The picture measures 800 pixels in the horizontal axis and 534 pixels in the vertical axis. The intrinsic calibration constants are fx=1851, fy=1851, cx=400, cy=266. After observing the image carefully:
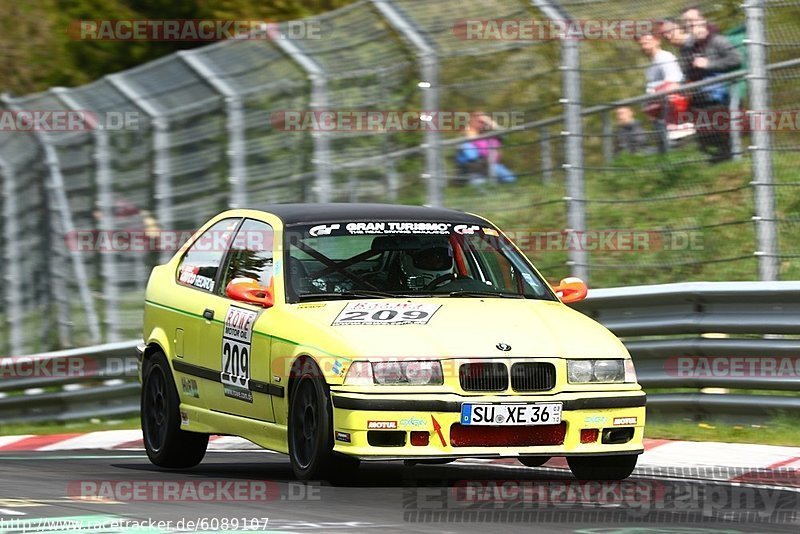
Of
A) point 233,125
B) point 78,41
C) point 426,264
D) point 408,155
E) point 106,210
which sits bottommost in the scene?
point 426,264

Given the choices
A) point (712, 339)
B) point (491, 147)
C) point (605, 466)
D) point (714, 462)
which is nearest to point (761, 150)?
point (712, 339)

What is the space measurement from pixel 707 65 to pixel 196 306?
4149 mm

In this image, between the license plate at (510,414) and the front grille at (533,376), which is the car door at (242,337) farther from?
the front grille at (533,376)

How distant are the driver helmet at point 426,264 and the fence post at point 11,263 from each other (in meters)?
9.48

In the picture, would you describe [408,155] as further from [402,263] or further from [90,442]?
[402,263]

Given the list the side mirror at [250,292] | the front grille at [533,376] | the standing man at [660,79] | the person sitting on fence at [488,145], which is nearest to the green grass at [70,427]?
the person sitting on fence at [488,145]

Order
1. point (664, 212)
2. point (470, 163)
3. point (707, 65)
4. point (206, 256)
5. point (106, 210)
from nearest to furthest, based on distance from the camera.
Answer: point (206, 256)
point (707, 65)
point (664, 212)
point (470, 163)
point (106, 210)

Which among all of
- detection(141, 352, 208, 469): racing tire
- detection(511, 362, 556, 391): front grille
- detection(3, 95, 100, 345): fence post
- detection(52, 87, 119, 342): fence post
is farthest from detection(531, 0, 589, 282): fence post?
detection(3, 95, 100, 345): fence post

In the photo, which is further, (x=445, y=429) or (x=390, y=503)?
(x=445, y=429)

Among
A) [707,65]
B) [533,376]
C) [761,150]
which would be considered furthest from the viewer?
[707,65]

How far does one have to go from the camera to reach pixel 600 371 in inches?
363

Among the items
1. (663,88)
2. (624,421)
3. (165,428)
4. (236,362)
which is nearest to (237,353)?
(236,362)

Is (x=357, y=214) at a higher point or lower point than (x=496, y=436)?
higher

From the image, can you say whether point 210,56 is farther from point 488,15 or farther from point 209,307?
point 209,307
